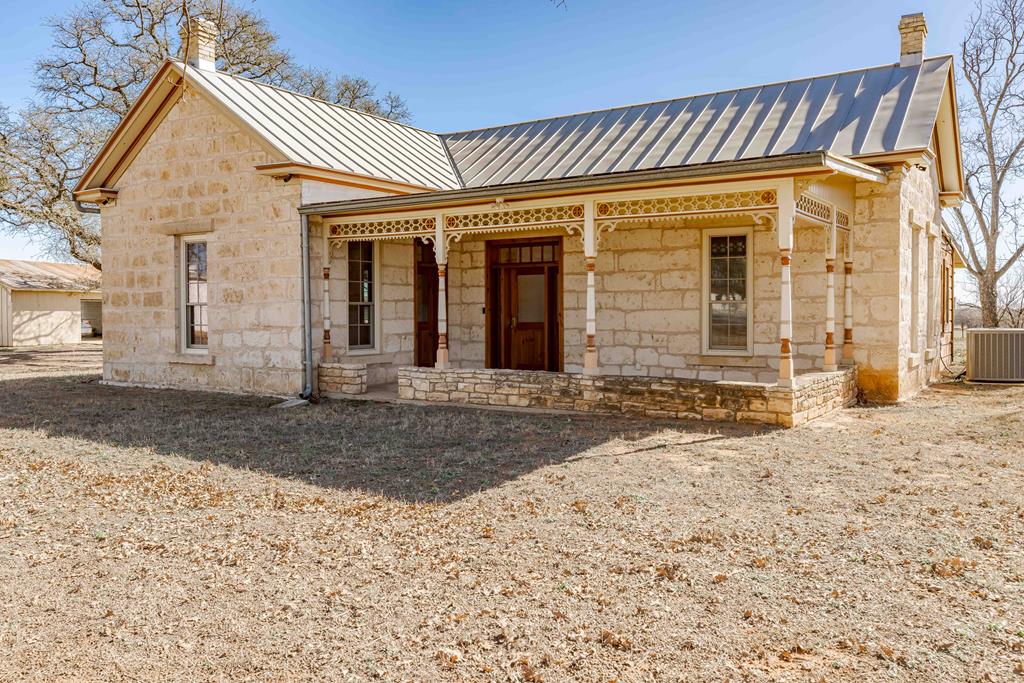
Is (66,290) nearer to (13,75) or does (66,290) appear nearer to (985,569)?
(13,75)

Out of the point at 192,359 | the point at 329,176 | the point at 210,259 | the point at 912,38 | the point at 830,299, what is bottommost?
the point at 192,359

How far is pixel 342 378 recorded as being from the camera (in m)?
11.9

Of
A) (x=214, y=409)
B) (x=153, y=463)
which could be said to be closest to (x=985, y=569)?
(x=153, y=463)

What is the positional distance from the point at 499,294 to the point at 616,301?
2.37m

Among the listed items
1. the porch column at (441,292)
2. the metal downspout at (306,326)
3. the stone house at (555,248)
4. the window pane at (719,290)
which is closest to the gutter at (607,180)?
the stone house at (555,248)

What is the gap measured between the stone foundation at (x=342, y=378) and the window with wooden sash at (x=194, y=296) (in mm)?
2706

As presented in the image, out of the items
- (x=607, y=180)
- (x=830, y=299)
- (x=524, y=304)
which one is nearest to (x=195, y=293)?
(x=524, y=304)

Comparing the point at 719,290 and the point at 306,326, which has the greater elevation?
the point at 719,290

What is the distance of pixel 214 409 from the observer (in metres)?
11.2

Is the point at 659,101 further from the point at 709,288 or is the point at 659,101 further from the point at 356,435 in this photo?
the point at 356,435

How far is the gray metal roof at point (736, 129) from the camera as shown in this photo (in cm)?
1161

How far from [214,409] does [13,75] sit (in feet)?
60.1

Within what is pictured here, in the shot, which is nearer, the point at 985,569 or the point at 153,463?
the point at 985,569

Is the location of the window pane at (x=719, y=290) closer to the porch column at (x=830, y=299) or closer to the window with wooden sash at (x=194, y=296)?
the porch column at (x=830, y=299)
